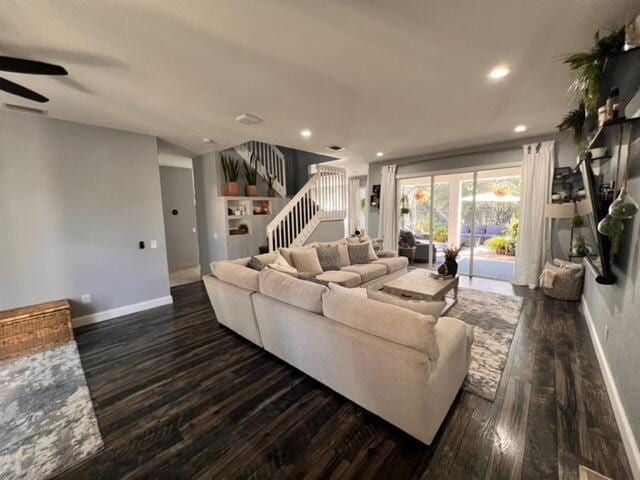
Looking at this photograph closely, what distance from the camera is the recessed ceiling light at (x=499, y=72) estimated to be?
2.29 meters

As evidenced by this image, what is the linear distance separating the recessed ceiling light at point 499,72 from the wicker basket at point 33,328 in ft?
17.3

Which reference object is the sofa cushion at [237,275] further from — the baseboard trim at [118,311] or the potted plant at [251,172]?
the potted plant at [251,172]

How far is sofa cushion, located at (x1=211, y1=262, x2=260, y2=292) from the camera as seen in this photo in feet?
9.10

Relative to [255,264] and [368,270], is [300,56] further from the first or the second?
[368,270]

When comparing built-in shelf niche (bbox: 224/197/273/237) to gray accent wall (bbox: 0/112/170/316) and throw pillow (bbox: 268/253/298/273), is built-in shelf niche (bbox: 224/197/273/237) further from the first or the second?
throw pillow (bbox: 268/253/298/273)

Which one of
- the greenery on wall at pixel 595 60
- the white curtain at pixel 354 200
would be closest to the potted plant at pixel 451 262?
the greenery on wall at pixel 595 60

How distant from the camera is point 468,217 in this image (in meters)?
5.90

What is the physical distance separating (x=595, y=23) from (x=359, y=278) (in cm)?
335

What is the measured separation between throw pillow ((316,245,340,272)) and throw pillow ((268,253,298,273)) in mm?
815

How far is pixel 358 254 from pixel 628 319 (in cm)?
339

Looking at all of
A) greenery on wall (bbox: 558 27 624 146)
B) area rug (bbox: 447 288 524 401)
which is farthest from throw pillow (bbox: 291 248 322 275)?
greenery on wall (bbox: 558 27 624 146)

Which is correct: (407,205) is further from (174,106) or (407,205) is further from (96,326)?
(96,326)

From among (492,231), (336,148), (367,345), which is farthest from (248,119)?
(492,231)

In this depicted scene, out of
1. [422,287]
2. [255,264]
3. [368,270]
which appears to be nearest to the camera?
[255,264]
